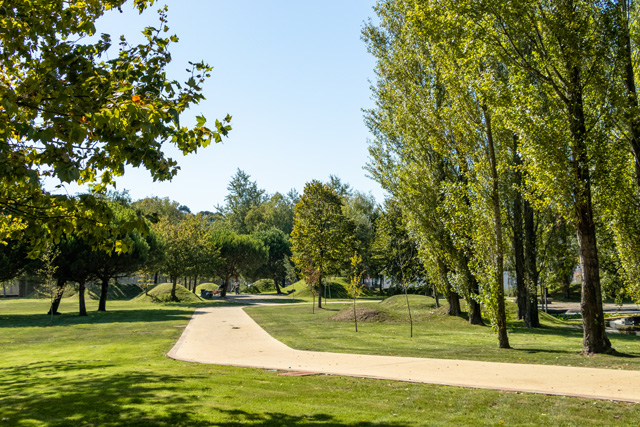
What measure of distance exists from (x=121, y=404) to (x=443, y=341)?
11.2 m

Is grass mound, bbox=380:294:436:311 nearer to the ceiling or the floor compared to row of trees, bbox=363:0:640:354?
nearer to the floor

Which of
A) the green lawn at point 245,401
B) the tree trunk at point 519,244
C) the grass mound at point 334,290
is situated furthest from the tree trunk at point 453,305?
the grass mound at point 334,290

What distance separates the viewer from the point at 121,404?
6551mm

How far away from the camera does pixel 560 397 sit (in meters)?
6.87

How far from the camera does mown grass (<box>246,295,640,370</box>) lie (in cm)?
1115

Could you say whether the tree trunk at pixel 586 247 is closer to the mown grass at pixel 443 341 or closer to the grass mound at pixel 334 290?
the mown grass at pixel 443 341

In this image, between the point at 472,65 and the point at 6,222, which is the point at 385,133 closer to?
the point at 472,65

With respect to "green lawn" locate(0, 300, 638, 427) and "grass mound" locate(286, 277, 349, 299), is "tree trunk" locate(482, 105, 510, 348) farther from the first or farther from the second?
"grass mound" locate(286, 277, 349, 299)

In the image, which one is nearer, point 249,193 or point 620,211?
point 620,211

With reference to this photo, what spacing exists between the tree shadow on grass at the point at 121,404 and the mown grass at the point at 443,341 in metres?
6.03

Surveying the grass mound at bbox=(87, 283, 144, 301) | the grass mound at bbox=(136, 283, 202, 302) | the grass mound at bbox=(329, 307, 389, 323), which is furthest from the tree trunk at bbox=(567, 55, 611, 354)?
the grass mound at bbox=(87, 283, 144, 301)

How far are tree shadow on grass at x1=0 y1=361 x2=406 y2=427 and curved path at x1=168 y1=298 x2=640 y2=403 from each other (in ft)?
9.22

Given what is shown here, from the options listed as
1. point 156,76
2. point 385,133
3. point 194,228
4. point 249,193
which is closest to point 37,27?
point 156,76

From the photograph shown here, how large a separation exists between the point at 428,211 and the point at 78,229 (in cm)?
1628
